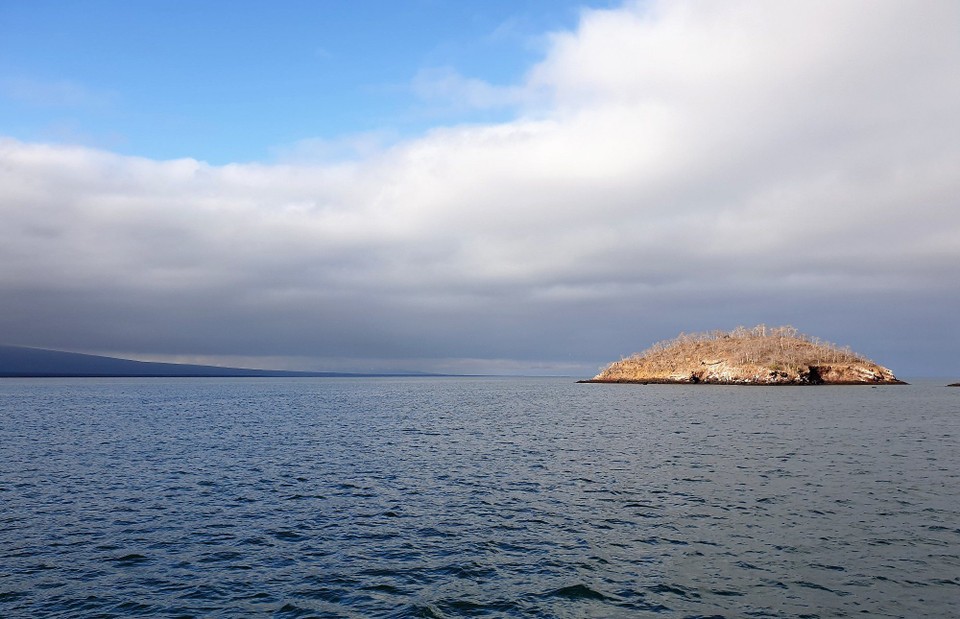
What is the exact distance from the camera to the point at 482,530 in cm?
3081

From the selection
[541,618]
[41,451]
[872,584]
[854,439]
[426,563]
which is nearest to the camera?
[541,618]

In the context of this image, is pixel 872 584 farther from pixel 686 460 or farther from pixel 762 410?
pixel 762 410

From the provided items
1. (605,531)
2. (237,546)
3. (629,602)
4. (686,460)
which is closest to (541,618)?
(629,602)

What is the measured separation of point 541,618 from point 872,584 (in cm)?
1382

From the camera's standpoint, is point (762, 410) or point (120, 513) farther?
point (762, 410)

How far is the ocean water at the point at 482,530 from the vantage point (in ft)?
71.4

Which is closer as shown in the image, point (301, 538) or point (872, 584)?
point (872, 584)

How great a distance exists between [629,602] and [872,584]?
33.7ft

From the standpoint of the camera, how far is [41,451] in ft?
203

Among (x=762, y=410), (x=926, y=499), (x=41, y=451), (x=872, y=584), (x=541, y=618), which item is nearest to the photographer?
(x=541, y=618)

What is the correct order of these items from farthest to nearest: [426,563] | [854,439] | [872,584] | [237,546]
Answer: [854,439], [237,546], [426,563], [872,584]

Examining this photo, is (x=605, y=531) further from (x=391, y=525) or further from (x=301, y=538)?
(x=301, y=538)

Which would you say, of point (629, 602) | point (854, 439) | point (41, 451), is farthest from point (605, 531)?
point (41, 451)

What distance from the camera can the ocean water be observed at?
71.4ft
